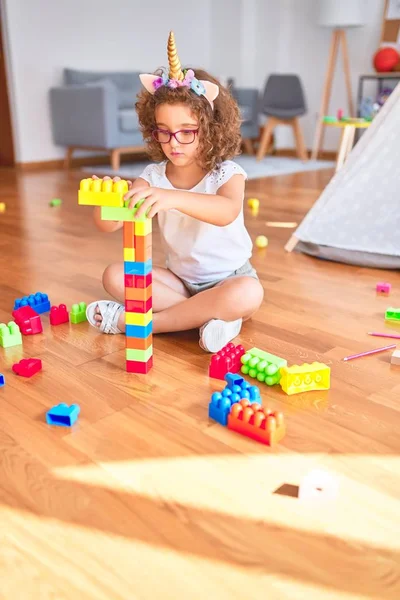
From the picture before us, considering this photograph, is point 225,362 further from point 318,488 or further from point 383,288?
point 383,288

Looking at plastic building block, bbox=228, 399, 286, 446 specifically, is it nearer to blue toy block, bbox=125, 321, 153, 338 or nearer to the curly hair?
blue toy block, bbox=125, 321, 153, 338

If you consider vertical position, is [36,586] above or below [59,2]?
below

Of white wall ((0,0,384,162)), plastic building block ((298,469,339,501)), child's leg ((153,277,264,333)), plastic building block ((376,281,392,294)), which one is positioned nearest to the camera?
plastic building block ((298,469,339,501))

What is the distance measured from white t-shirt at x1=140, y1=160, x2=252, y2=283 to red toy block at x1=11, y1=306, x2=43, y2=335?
0.32m

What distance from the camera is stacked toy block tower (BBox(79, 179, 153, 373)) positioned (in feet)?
3.18

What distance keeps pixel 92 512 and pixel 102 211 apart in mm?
473

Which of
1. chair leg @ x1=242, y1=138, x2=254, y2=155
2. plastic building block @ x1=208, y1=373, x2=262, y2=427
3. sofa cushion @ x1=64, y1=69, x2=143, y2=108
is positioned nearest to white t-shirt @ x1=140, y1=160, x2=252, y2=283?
plastic building block @ x1=208, y1=373, x2=262, y2=427

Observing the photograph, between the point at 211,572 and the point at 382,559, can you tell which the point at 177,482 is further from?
the point at 382,559

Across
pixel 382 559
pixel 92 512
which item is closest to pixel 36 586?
pixel 92 512

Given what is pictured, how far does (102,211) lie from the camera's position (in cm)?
98

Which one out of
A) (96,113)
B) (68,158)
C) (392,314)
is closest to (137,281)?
(392,314)

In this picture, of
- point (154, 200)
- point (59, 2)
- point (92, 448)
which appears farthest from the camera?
point (59, 2)

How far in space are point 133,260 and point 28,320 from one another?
0.37 metres

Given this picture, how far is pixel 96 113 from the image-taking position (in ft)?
12.7
